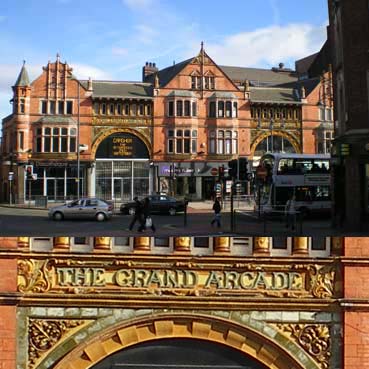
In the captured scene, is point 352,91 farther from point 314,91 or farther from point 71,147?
point 71,147

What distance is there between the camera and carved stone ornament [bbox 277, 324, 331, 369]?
446cm

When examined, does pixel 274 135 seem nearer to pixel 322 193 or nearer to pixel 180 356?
pixel 322 193

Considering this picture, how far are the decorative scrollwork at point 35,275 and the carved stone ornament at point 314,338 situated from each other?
2382mm

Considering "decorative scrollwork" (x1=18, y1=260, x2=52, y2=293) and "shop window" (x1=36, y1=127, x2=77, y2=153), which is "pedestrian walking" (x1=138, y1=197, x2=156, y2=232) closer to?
"shop window" (x1=36, y1=127, x2=77, y2=153)

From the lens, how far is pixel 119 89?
2418 millimetres

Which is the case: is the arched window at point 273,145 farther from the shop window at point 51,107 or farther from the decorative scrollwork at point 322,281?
the decorative scrollwork at point 322,281

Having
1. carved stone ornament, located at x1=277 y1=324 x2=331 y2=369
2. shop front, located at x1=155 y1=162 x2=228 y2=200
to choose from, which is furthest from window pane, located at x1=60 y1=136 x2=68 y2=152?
carved stone ornament, located at x1=277 y1=324 x2=331 y2=369

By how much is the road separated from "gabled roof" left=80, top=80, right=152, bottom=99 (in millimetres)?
693

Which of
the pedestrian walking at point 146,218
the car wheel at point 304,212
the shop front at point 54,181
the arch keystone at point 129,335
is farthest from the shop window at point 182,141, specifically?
the arch keystone at point 129,335

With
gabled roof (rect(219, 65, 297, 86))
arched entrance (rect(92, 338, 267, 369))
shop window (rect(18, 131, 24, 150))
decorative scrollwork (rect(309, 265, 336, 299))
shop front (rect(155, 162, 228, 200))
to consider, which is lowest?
arched entrance (rect(92, 338, 267, 369))

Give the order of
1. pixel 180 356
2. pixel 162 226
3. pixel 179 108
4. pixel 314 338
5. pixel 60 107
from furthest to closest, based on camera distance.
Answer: pixel 314 338
pixel 180 356
pixel 162 226
pixel 179 108
pixel 60 107

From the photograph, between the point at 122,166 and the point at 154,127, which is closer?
the point at 122,166

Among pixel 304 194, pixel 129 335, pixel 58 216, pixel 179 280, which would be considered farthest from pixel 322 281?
pixel 58 216

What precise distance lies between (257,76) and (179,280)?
8.18 feet
